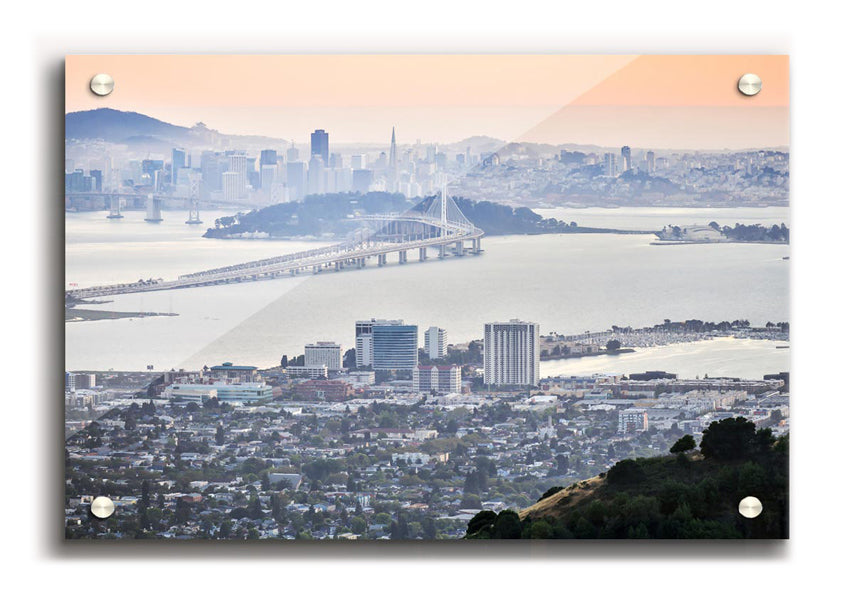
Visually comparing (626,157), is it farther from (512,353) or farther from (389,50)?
(389,50)

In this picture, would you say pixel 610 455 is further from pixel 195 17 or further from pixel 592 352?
pixel 195 17

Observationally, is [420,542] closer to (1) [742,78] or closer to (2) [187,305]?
(2) [187,305]

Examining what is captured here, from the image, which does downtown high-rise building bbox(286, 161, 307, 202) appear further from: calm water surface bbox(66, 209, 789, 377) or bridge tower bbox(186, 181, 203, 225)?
bridge tower bbox(186, 181, 203, 225)

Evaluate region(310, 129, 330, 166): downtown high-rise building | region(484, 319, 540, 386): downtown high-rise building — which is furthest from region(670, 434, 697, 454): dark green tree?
region(310, 129, 330, 166): downtown high-rise building

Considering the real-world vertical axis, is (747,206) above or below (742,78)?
below
